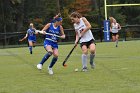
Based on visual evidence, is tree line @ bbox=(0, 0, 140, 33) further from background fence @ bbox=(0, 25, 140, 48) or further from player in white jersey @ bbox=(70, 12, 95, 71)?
player in white jersey @ bbox=(70, 12, 95, 71)

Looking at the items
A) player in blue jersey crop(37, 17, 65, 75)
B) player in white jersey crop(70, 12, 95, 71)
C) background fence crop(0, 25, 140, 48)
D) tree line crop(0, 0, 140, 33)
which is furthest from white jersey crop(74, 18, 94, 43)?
tree line crop(0, 0, 140, 33)

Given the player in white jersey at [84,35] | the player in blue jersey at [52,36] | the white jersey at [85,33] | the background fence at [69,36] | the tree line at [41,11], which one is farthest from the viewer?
the tree line at [41,11]

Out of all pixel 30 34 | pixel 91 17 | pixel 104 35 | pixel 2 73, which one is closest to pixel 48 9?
pixel 91 17

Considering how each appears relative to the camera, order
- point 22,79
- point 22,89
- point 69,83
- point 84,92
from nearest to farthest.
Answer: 1. point 84,92
2. point 22,89
3. point 69,83
4. point 22,79

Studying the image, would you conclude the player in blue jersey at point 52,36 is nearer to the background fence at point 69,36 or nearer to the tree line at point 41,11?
the background fence at point 69,36

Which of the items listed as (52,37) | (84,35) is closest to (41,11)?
(84,35)

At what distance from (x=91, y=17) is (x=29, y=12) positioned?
730cm

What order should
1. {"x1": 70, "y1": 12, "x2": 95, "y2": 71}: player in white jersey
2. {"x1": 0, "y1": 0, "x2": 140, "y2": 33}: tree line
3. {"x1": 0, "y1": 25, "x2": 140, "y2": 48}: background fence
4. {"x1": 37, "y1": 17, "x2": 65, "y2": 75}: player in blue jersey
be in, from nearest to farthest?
{"x1": 37, "y1": 17, "x2": 65, "y2": 75}: player in blue jersey
{"x1": 70, "y1": 12, "x2": 95, "y2": 71}: player in white jersey
{"x1": 0, "y1": 25, "x2": 140, "y2": 48}: background fence
{"x1": 0, "y1": 0, "x2": 140, "y2": 33}: tree line

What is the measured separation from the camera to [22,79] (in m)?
13.7

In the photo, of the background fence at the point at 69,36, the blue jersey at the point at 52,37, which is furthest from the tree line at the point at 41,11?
the blue jersey at the point at 52,37

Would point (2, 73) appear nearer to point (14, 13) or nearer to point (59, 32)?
point (59, 32)

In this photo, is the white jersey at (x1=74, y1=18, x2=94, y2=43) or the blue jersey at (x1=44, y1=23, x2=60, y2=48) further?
the white jersey at (x1=74, y1=18, x2=94, y2=43)

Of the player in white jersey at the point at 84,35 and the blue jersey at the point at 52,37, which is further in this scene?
the player in white jersey at the point at 84,35

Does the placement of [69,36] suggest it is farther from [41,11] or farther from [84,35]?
[84,35]
